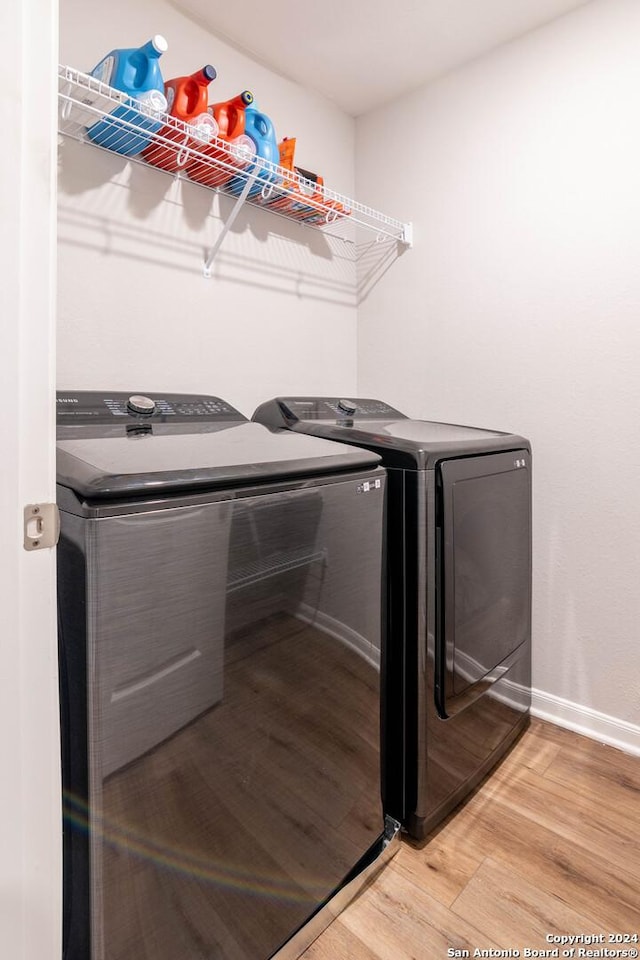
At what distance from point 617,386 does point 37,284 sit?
1.78 metres

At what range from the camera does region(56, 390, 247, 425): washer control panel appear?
1.35 m

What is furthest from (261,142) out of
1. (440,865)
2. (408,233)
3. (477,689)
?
(440,865)

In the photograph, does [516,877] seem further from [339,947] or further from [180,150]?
[180,150]

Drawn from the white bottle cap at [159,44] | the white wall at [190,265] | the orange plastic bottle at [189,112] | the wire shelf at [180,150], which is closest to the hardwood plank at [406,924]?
the white wall at [190,265]

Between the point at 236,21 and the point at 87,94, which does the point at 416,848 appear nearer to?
the point at 87,94

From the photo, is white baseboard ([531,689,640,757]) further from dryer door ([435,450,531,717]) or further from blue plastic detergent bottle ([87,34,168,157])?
blue plastic detergent bottle ([87,34,168,157])

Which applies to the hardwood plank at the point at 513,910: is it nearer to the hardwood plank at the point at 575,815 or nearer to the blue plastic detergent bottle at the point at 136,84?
the hardwood plank at the point at 575,815

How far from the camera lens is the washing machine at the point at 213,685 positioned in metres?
0.84

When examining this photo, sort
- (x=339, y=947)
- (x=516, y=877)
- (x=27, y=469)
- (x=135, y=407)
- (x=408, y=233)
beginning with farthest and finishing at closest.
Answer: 1. (x=408, y=233)
2. (x=135, y=407)
3. (x=516, y=877)
4. (x=339, y=947)
5. (x=27, y=469)

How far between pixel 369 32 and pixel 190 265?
110 cm

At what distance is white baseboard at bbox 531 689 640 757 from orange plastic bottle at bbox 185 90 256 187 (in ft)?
7.23

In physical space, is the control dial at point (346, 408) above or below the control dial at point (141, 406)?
above

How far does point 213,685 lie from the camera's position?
964 mm

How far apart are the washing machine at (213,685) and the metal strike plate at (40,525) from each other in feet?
0.18
